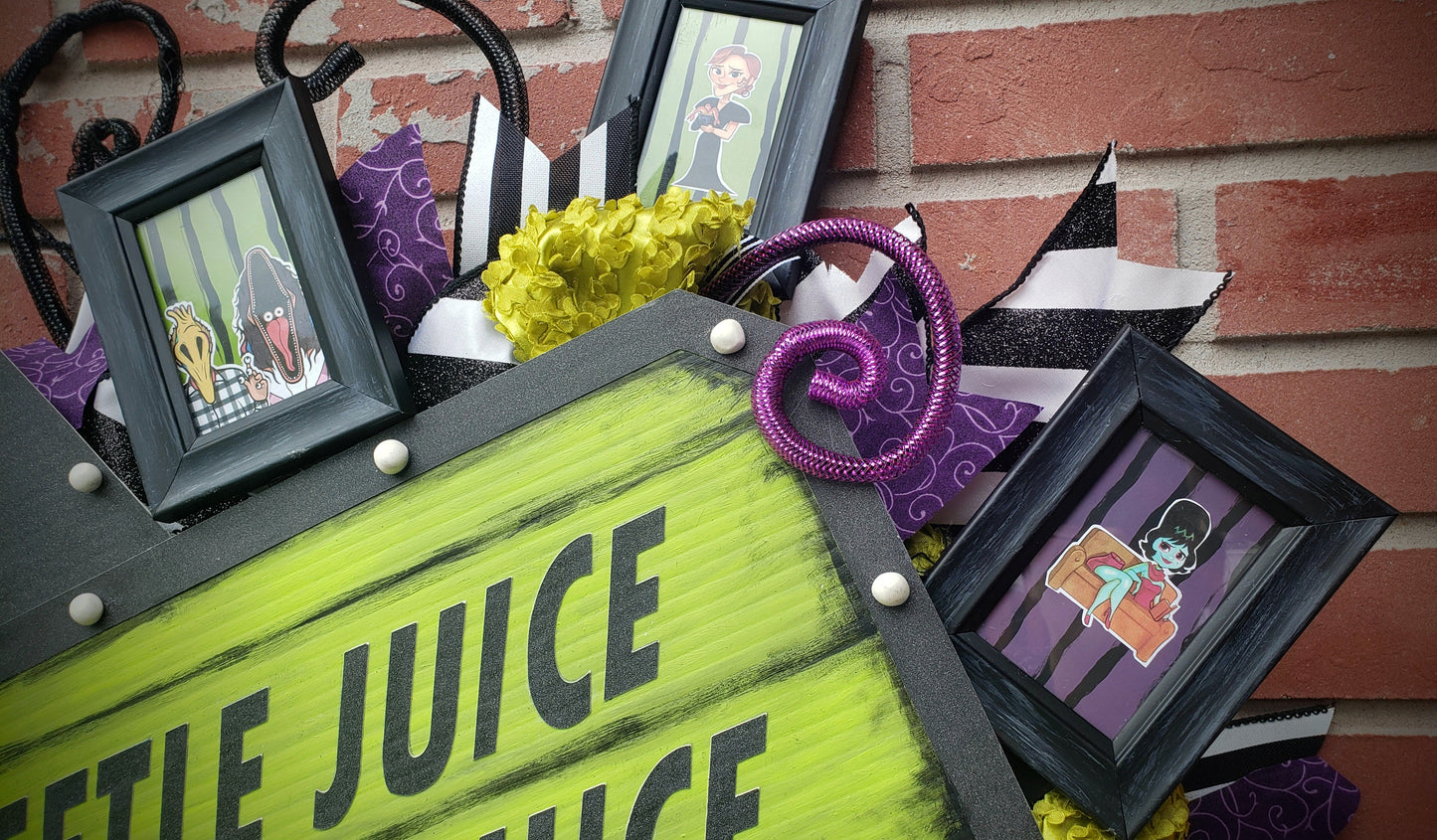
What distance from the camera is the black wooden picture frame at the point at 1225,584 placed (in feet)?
1.34

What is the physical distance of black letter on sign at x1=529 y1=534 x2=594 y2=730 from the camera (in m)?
0.45

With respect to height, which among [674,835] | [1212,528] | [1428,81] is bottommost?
[674,835]

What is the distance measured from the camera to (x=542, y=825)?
17.6 inches

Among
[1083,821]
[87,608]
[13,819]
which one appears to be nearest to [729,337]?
[1083,821]

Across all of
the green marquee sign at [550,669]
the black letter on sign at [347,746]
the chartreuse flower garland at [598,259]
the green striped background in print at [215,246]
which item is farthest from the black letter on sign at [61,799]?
the chartreuse flower garland at [598,259]

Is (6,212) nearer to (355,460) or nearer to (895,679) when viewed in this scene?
(355,460)

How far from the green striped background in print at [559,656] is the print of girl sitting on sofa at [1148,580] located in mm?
109

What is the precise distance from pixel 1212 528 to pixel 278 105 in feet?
1.77

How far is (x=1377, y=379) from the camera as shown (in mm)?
616

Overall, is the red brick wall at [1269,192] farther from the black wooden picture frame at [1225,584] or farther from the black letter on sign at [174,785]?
the black letter on sign at [174,785]

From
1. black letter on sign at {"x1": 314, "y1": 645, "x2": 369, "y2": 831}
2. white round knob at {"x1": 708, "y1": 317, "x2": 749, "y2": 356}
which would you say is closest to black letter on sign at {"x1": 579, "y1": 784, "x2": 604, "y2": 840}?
black letter on sign at {"x1": 314, "y1": 645, "x2": 369, "y2": 831}

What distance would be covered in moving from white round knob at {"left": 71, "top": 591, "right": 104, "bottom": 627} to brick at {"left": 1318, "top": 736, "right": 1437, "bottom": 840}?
0.80 metres

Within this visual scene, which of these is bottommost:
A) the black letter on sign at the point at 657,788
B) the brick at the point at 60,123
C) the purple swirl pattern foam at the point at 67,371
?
the black letter on sign at the point at 657,788

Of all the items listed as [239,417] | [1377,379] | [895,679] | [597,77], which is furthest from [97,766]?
[1377,379]
